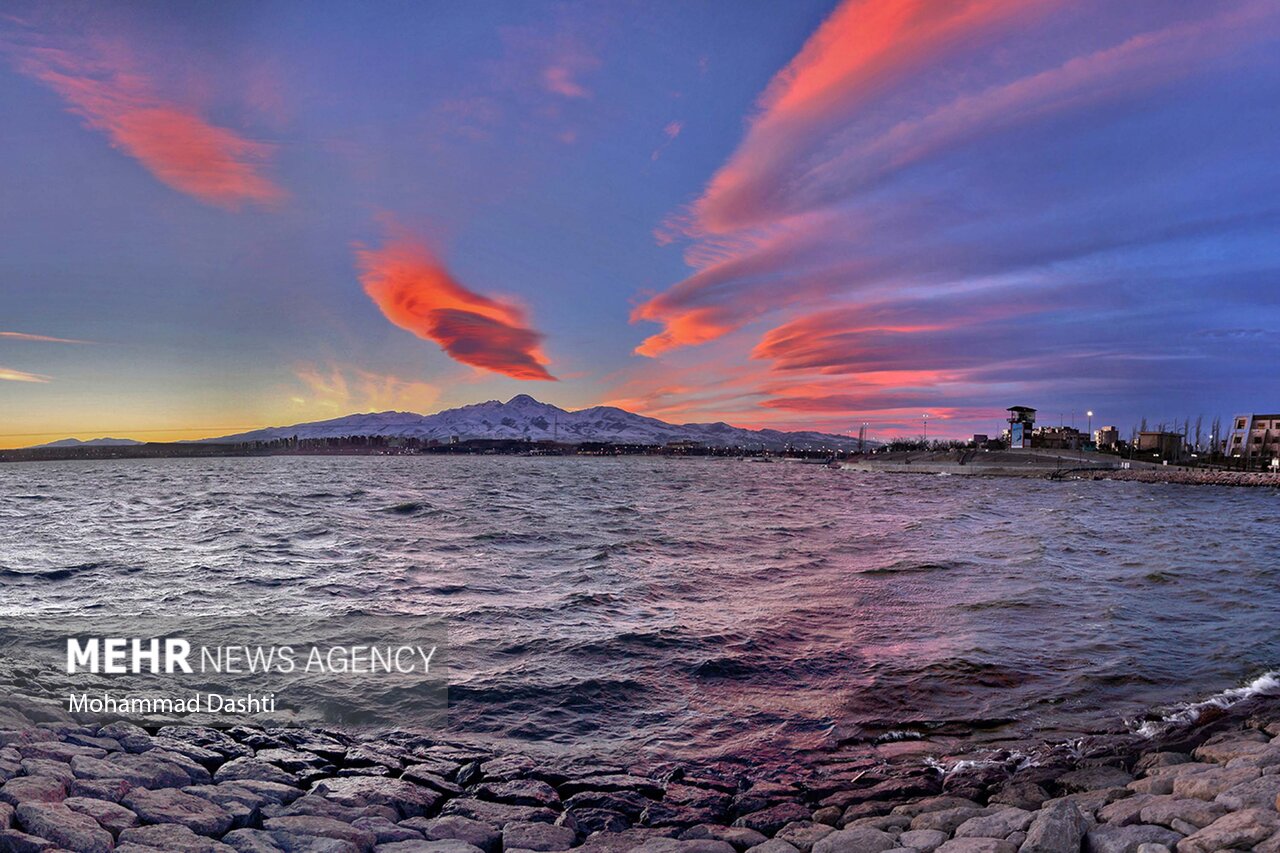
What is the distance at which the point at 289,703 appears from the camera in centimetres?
1056

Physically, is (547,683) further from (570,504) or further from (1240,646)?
(570,504)

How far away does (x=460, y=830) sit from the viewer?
6211 millimetres

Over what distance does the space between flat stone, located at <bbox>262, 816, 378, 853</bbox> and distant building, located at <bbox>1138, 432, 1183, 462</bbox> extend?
192 meters

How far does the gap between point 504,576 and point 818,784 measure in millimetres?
16021

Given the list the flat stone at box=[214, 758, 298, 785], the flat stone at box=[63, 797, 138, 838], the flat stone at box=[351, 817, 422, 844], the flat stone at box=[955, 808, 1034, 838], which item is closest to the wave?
the flat stone at box=[955, 808, 1034, 838]

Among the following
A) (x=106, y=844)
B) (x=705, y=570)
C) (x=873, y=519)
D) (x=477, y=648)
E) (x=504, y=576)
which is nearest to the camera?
(x=106, y=844)

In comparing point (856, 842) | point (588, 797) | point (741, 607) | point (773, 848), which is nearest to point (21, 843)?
point (588, 797)

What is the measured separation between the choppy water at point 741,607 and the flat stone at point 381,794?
99.8 inches

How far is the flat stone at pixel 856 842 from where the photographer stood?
5883mm

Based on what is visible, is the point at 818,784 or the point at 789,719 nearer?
the point at 818,784

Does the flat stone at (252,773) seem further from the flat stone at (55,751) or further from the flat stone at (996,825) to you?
the flat stone at (996,825)

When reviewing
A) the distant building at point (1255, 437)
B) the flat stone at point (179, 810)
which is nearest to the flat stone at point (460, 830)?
the flat stone at point (179, 810)

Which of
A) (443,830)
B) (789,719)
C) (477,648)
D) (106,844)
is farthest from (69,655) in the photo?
(789,719)

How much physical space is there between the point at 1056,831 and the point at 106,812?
8232 millimetres
